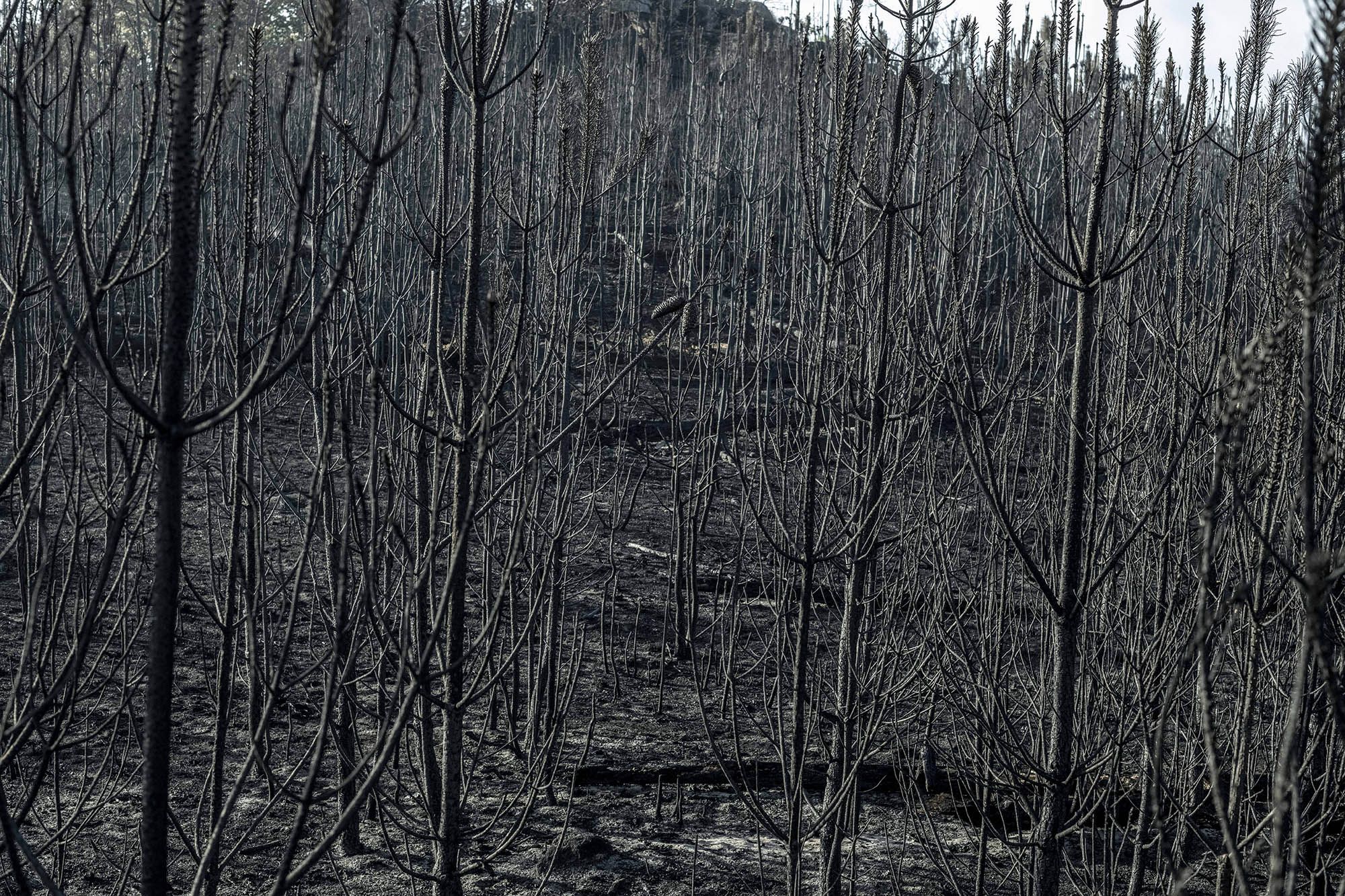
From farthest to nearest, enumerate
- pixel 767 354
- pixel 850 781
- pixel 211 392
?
pixel 211 392 → pixel 767 354 → pixel 850 781

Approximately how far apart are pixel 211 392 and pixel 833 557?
812 cm

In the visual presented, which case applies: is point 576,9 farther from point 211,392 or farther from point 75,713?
point 75,713

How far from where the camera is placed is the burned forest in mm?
1270

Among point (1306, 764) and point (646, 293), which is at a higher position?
point (646, 293)

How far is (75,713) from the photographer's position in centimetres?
393

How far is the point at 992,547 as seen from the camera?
131 inches

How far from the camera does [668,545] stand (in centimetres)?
664

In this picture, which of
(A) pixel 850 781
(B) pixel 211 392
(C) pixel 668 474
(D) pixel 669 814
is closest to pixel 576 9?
(B) pixel 211 392


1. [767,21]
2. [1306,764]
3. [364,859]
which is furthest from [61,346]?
[767,21]

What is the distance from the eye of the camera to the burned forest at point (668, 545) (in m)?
1.27

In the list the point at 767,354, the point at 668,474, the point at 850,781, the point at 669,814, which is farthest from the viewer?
the point at 668,474

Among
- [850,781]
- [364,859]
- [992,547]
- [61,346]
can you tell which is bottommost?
[364,859]

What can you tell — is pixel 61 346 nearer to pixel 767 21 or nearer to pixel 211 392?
pixel 211 392

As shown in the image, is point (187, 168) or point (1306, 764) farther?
point (1306, 764)
